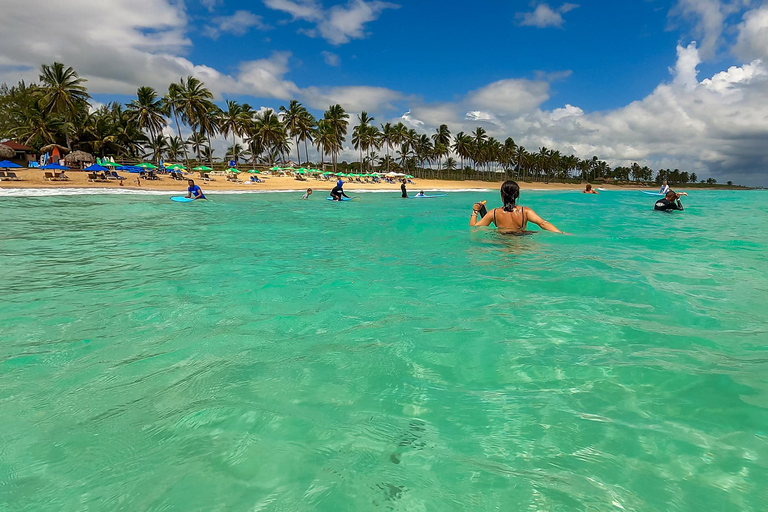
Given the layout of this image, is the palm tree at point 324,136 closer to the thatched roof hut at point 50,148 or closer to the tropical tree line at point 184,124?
the tropical tree line at point 184,124

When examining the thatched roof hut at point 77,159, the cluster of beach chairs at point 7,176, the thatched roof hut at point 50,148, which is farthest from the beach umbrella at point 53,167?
the thatched roof hut at point 50,148

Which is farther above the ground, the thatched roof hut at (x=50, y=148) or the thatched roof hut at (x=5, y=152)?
the thatched roof hut at (x=50, y=148)

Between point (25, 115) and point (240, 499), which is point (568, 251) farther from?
point (25, 115)

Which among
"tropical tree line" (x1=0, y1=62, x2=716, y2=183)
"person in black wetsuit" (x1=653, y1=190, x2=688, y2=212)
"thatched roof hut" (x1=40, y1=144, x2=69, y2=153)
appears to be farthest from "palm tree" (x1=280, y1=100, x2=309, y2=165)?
"person in black wetsuit" (x1=653, y1=190, x2=688, y2=212)

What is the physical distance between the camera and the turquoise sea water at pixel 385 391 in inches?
76.5

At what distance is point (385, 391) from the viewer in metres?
2.85

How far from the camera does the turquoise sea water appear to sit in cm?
194

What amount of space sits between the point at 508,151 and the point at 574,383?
12019 centimetres

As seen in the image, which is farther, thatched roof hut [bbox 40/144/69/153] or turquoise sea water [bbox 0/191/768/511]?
thatched roof hut [bbox 40/144/69/153]

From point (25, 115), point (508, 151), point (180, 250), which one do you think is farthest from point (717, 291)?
point (508, 151)

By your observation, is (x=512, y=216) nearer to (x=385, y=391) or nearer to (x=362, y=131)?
(x=385, y=391)

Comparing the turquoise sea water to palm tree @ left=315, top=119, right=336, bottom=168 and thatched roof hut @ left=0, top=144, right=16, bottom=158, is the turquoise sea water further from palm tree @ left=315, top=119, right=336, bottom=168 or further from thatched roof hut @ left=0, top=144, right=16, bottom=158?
palm tree @ left=315, top=119, right=336, bottom=168

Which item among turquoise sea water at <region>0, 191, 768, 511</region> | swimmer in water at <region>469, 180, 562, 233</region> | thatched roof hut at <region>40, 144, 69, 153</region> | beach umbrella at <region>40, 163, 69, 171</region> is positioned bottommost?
turquoise sea water at <region>0, 191, 768, 511</region>

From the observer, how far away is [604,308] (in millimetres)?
4648
